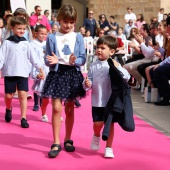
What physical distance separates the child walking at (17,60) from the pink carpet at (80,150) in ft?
1.74

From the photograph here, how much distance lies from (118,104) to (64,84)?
0.68 m

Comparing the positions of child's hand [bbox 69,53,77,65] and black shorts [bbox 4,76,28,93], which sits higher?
child's hand [bbox 69,53,77,65]

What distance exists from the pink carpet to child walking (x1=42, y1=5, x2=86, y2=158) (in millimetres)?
272

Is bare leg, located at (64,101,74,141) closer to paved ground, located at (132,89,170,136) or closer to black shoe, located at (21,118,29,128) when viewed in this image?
black shoe, located at (21,118,29,128)

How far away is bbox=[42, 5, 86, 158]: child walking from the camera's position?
5762 millimetres

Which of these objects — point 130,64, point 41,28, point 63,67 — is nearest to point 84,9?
Answer: point 130,64

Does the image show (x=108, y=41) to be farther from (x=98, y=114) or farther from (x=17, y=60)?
(x=17, y=60)

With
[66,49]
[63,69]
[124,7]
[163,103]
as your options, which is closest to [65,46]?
[66,49]

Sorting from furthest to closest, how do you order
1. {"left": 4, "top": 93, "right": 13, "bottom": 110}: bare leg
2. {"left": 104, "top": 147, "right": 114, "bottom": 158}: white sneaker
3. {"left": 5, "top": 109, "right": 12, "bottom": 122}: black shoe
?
{"left": 5, "top": 109, "right": 12, "bottom": 122}: black shoe → {"left": 4, "top": 93, "right": 13, "bottom": 110}: bare leg → {"left": 104, "top": 147, "right": 114, "bottom": 158}: white sneaker

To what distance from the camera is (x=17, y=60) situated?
23.9ft

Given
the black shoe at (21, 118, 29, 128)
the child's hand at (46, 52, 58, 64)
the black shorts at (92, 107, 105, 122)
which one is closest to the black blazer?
the black shorts at (92, 107, 105, 122)

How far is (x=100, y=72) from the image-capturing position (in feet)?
18.7

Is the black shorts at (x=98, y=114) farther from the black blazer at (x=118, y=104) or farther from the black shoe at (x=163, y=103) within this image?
the black shoe at (x=163, y=103)

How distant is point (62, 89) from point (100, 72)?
47 centimetres
